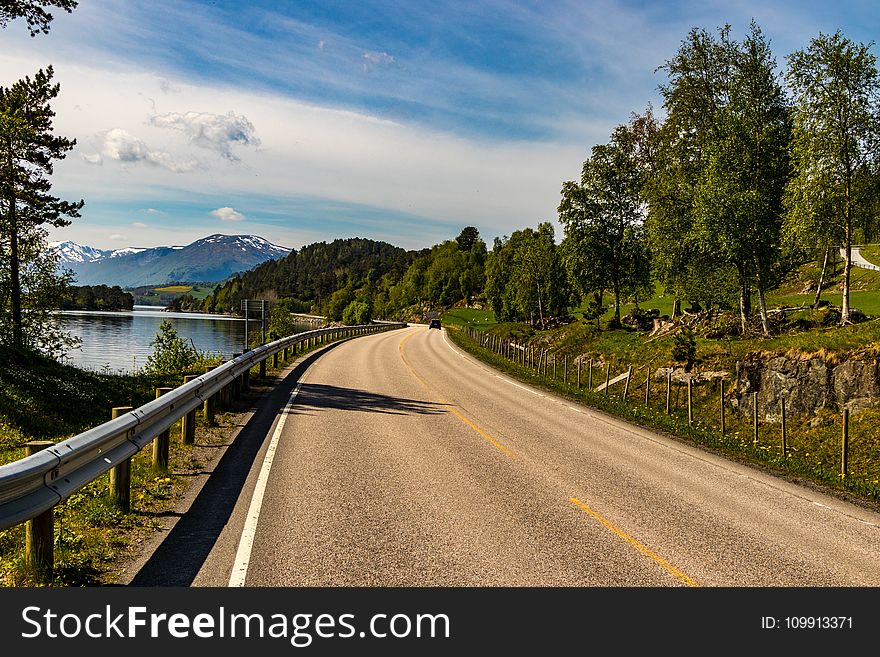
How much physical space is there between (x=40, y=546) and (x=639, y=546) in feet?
18.5

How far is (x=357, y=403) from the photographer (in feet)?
53.1

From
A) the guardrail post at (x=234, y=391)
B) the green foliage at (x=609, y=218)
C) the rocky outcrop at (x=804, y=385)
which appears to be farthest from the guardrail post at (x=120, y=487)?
the green foliage at (x=609, y=218)

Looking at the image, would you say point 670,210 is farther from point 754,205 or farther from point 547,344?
point 547,344

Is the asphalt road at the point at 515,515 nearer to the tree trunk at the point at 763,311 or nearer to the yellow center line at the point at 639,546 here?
the yellow center line at the point at 639,546

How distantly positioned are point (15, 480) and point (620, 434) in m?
11.6

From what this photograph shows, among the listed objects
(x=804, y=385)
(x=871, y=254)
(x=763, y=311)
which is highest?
(x=871, y=254)

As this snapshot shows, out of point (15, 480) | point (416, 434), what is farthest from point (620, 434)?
point (15, 480)

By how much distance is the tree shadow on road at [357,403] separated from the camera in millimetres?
15164

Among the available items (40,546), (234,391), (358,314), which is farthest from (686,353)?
(358,314)

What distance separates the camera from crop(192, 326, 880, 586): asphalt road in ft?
18.7

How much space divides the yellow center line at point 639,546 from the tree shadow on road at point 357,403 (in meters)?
7.51

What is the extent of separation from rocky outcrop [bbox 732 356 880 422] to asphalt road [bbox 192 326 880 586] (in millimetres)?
6921

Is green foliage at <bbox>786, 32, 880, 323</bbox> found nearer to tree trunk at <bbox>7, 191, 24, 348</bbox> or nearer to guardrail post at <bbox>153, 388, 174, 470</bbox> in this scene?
guardrail post at <bbox>153, 388, 174, 470</bbox>

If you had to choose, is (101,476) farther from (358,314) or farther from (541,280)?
(358,314)
